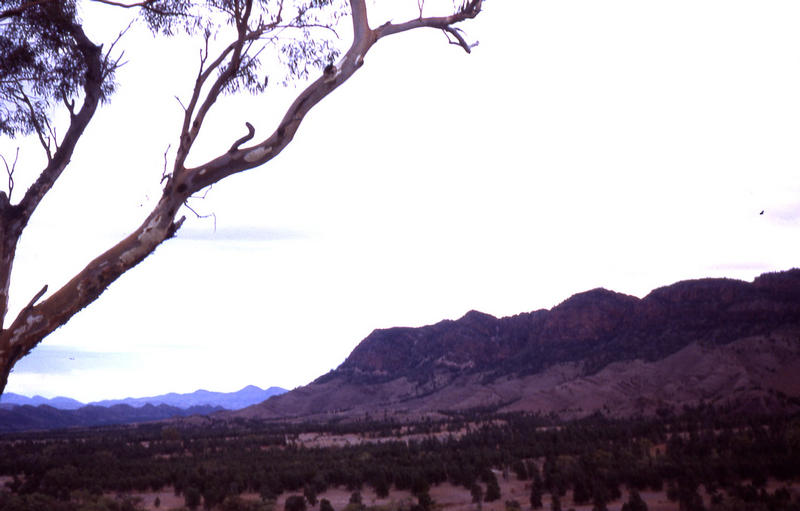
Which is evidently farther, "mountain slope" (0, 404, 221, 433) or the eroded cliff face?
"mountain slope" (0, 404, 221, 433)

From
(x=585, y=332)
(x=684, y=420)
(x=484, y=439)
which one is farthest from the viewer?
(x=585, y=332)

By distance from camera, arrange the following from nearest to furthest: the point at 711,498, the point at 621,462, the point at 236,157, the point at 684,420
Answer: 1. the point at 236,157
2. the point at 711,498
3. the point at 621,462
4. the point at 684,420

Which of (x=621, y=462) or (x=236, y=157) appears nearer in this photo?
(x=236, y=157)

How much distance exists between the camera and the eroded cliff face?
41.8 m

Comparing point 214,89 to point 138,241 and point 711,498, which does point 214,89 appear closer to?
point 138,241

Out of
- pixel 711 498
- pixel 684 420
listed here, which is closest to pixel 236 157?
pixel 711 498

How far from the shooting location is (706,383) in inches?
1602

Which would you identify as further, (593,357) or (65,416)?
(65,416)

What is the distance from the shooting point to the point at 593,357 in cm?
5825

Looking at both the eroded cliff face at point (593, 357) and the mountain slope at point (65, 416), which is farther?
the mountain slope at point (65, 416)

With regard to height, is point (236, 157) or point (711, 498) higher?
point (236, 157)

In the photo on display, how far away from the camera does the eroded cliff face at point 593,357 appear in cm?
4175

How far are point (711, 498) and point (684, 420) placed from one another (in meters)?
18.7

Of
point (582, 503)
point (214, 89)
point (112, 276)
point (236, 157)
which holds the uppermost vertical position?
point (214, 89)
